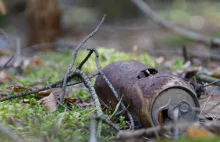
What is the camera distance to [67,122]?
1801 millimetres

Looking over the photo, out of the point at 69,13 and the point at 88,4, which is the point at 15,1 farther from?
the point at 88,4

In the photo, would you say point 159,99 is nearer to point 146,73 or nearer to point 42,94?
point 146,73

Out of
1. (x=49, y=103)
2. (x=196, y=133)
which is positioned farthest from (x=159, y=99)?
(x=49, y=103)

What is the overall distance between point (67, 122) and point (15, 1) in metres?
8.39

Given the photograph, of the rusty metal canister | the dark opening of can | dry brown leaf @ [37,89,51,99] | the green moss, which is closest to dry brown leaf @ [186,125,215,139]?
the rusty metal canister

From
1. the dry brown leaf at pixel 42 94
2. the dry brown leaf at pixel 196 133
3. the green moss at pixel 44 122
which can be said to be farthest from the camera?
the dry brown leaf at pixel 42 94

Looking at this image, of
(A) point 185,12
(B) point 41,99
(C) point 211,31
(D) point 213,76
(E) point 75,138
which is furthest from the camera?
(A) point 185,12

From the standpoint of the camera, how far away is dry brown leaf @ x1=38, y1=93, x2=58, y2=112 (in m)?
2.01

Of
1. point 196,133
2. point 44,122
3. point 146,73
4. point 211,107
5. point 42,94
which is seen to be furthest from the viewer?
point 42,94

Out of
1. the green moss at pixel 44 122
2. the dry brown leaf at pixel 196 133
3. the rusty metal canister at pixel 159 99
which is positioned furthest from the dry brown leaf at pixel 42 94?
the dry brown leaf at pixel 196 133

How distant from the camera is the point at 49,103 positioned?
2062mm

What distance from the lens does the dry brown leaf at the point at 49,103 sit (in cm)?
201

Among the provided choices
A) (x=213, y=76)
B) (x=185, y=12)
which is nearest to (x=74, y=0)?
(x=185, y=12)

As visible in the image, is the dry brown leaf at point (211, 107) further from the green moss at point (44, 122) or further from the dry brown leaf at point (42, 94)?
the dry brown leaf at point (42, 94)
